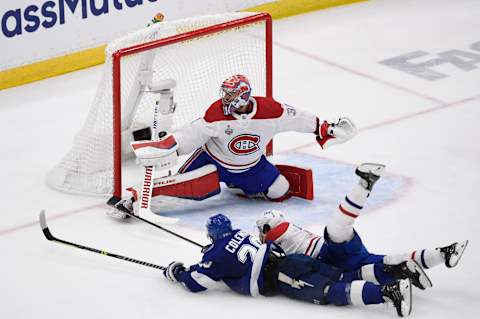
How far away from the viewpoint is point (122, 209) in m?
6.48

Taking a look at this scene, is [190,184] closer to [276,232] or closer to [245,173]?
[245,173]

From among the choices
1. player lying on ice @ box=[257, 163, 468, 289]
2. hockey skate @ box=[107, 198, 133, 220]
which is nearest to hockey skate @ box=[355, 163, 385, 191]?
player lying on ice @ box=[257, 163, 468, 289]

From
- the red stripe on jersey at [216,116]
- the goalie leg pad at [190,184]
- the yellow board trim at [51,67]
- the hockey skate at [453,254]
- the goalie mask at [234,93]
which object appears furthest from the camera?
the yellow board trim at [51,67]

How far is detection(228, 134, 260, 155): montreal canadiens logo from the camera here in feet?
21.3

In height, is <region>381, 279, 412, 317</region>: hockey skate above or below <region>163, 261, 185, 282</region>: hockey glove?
above

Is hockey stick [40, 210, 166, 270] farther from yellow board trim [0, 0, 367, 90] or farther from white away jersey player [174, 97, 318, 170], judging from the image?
yellow board trim [0, 0, 367, 90]

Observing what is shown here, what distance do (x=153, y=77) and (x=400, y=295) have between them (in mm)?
2309

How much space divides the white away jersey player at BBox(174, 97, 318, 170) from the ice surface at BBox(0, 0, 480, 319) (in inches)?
11.5

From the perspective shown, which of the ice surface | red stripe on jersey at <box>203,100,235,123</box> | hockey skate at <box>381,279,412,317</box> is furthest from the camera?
red stripe on jersey at <box>203,100,235,123</box>

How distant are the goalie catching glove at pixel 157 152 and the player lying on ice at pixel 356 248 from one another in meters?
0.79

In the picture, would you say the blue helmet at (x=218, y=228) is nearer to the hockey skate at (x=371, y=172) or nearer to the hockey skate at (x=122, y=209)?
the hockey skate at (x=371, y=172)

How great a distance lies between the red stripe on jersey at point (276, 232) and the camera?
5.77 m

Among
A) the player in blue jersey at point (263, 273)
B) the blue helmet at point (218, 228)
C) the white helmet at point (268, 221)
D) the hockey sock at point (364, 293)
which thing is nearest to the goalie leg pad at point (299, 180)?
the white helmet at point (268, 221)

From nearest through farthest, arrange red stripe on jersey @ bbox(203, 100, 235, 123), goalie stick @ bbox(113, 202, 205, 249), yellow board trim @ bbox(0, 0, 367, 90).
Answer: goalie stick @ bbox(113, 202, 205, 249) < red stripe on jersey @ bbox(203, 100, 235, 123) < yellow board trim @ bbox(0, 0, 367, 90)
